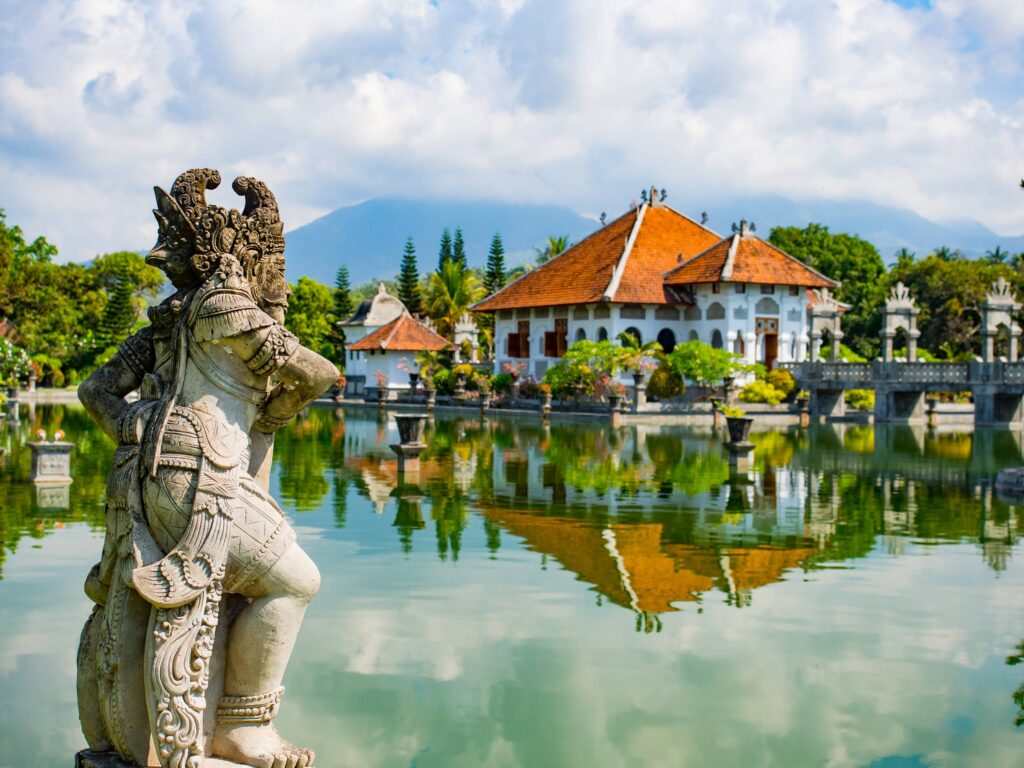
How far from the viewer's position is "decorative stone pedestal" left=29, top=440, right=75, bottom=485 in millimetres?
12789

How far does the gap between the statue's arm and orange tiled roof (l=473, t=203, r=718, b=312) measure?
33.5 meters

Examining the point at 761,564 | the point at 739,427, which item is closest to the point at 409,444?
the point at 739,427

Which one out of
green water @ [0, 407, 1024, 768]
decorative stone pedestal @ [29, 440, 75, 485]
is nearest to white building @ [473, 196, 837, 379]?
green water @ [0, 407, 1024, 768]

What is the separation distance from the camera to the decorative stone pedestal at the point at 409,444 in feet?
51.5

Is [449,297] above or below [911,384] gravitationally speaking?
above

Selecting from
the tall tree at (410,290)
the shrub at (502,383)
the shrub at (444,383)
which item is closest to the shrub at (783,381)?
the shrub at (502,383)

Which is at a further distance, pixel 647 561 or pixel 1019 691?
pixel 647 561

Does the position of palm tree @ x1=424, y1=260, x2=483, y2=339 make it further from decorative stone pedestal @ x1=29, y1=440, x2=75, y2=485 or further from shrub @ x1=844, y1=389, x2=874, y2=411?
decorative stone pedestal @ x1=29, y1=440, x2=75, y2=485

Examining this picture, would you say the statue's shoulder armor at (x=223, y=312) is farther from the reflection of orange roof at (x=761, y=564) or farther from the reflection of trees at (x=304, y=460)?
the reflection of trees at (x=304, y=460)

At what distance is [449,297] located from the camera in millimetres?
49719

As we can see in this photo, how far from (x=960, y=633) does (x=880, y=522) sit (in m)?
4.85

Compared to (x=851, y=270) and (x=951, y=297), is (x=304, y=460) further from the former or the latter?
(x=851, y=270)

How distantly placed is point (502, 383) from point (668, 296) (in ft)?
21.3

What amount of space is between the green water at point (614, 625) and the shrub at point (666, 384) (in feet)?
63.8
